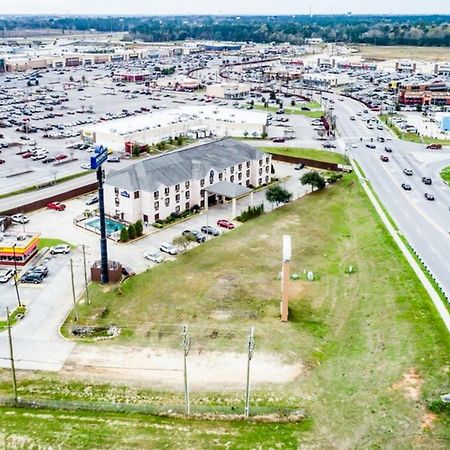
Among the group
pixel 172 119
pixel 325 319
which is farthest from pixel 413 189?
pixel 172 119

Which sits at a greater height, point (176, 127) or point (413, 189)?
point (176, 127)

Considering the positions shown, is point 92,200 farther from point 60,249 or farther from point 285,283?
point 285,283

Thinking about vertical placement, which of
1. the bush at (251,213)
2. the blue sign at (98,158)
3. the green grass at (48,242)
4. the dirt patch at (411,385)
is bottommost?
the green grass at (48,242)

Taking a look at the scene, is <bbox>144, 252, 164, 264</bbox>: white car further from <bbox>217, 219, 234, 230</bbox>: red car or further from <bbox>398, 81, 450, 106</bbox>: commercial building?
<bbox>398, 81, 450, 106</bbox>: commercial building

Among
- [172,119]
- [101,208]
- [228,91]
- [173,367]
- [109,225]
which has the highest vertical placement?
[101,208]

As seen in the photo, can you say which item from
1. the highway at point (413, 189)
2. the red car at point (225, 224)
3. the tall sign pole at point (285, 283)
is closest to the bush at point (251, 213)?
the red car at point (225, 224)

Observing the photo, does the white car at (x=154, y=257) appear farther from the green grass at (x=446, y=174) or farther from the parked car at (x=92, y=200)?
the green grass at (x=446, y=174)

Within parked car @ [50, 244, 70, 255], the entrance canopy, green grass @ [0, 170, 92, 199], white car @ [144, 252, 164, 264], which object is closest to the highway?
the entrance canopy
